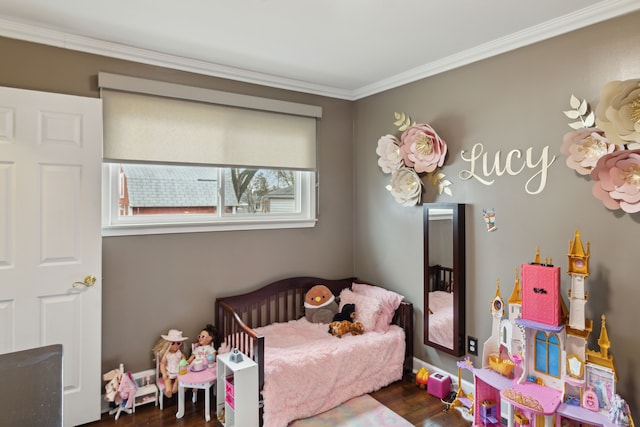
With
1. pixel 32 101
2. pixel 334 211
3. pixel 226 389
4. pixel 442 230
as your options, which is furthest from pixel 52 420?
pixel 334 211

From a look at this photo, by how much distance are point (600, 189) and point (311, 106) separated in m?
2.25

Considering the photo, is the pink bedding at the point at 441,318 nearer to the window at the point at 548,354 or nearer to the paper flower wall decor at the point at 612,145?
the window at the point at 548,354

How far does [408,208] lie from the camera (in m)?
3.22

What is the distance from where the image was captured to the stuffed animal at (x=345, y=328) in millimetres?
3010

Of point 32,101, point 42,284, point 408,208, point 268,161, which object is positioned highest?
point 32,101

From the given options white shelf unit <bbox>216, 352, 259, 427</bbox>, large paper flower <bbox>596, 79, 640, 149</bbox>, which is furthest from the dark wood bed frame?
white shelf unit <bbox>216, 352, 259, 427</bbox>

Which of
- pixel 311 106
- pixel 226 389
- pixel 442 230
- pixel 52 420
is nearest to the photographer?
pixel 52 420

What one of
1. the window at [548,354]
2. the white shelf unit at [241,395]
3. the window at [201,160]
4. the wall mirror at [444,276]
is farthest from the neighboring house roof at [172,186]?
the window at [548,354]

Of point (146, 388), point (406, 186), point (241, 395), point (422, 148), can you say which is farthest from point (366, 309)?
point (146, 388)

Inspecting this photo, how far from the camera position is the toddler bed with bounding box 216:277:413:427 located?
2459 mm

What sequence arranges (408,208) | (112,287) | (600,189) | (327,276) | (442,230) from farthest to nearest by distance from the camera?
(327,276) → (408,208) → (442,230) → (112,287) → (600,189)

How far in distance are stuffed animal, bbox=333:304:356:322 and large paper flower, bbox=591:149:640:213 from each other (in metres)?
1.91

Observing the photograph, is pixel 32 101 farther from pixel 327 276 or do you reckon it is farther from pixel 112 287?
pixel 327 276

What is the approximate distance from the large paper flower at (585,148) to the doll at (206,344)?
2598 mm
